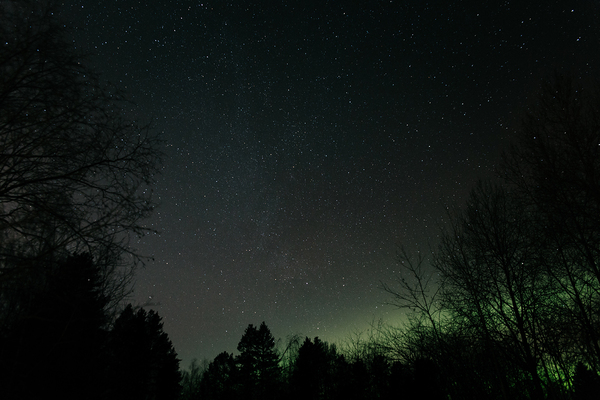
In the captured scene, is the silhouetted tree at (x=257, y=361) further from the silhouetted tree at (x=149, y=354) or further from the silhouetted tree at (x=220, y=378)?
the silhouetted tree at (x=149, y=354)

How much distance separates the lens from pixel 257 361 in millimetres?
37906

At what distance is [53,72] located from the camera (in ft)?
11.0

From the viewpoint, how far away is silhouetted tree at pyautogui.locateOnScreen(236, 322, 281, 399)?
35406mm

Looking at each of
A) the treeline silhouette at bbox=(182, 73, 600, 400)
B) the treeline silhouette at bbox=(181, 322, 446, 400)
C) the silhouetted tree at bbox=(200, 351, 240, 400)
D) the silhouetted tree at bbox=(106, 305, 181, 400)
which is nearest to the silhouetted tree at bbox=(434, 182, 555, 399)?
the treeline silhouette at bbox=(182, 73, 600, 400)

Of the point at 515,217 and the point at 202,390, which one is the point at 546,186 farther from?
the point at 202,390

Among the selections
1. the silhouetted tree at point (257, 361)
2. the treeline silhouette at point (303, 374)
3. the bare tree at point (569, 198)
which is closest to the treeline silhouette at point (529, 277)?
the bare tree at point (569, 198)

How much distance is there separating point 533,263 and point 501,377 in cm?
303

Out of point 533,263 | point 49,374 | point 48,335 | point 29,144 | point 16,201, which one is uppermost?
point 533,263

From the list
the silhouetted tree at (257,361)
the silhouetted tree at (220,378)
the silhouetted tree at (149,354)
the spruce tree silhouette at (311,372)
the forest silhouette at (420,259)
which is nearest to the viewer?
the forest silhouette at (420,259)

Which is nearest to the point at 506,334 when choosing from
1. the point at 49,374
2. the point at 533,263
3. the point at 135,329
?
the point at 533,263

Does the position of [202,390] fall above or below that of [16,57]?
below

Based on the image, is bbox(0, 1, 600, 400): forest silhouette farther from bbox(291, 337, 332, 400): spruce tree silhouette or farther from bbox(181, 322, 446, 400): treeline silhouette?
bbox(291, 337, 332, 400): spruce tree silhouette

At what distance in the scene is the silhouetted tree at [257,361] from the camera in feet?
116

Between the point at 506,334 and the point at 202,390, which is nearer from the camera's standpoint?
the point at 506,334
